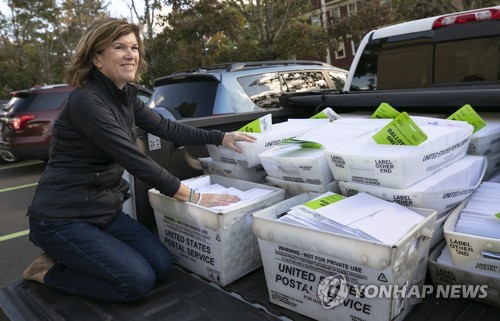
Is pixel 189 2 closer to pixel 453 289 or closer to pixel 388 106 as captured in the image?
pixel 388 106

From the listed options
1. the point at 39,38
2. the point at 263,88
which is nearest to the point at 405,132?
the point at 263,88

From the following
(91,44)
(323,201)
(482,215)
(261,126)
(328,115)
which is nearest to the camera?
(482,215)

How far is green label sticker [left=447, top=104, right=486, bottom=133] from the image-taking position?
212 centimetres

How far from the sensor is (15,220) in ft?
18.9

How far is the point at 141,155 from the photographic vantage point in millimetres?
2016

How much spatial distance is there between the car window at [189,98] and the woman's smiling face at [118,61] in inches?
94.1

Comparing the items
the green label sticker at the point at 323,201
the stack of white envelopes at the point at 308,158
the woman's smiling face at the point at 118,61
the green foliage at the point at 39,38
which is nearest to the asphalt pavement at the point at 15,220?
the woman's smiling face at the point at 118,61

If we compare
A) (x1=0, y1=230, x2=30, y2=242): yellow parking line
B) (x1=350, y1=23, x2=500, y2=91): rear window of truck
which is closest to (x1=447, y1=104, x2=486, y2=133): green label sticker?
(x1=350, y1=23, x2=500, y2=91): rear window of truck

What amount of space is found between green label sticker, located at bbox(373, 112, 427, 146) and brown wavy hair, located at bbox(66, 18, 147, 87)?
144 cm

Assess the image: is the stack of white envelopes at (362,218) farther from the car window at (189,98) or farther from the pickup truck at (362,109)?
the car window at (189,98)

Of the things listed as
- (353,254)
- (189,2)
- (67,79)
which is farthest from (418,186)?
(189,2)

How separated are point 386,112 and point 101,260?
1731 mm

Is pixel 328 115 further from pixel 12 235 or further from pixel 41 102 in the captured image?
pixel 41 102

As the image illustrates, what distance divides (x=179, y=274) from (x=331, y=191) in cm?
85
